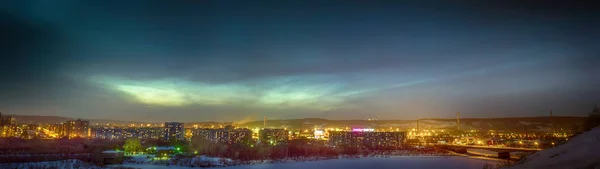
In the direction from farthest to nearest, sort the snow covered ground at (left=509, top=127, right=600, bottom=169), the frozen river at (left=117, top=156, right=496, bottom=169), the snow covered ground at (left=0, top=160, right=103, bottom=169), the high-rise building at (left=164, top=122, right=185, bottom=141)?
the high-rise building at (left=164, top=122, right=185, bottom=141), the frozen river at (left=117, top=156, right=496, bottom=169), the snow covered ground at (left=0, top=160, right=103, bottom=169), the snow covered ground at (left=509, top=127, right=600, bottom=169)

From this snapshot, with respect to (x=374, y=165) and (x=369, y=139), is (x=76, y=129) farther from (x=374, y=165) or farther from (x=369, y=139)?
(x=374, y=165)

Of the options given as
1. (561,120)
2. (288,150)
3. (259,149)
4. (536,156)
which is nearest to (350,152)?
(288,150)

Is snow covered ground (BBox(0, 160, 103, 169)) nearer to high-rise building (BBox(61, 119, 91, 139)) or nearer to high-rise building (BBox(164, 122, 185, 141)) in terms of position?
high-rise building (BBox(164, 122, 185, 141))

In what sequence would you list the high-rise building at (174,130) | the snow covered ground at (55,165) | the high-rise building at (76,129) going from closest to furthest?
the snow covered ground at (55,165), the high-rise building at (174,130), the high-rise building at (76,129)

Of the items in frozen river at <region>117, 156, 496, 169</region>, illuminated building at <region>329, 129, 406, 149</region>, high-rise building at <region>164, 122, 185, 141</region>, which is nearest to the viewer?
frozen river at <region>117, 156, 496, 169</region>

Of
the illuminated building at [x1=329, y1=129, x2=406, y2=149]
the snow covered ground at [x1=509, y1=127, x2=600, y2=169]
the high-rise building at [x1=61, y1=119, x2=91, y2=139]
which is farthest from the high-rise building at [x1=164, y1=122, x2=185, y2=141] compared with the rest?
the snow covered ground at [x1=509, y1=127, x2=600, y2=169]

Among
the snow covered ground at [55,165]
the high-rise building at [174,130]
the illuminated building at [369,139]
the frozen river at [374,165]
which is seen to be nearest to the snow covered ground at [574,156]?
the frozen river at [374,165]

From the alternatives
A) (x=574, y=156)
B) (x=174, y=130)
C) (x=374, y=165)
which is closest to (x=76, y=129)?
(x=174, y=130)

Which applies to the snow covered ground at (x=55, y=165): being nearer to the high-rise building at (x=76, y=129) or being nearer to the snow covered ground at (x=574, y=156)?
the snow covered ground at (x=574, y=156)
